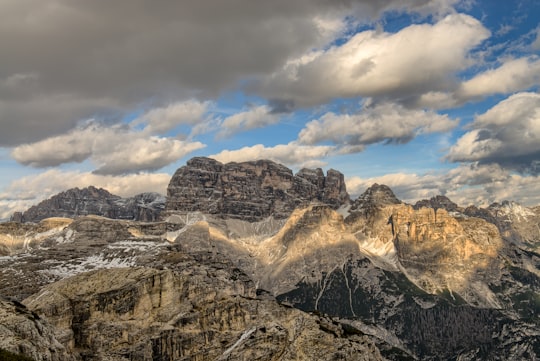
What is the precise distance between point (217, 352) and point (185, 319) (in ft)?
42.1

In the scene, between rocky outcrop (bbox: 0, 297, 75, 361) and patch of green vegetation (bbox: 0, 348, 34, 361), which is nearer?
patch of green vegetation (bbox: 0, 348, 34, 361)

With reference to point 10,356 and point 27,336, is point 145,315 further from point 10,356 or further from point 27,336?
point 10,356

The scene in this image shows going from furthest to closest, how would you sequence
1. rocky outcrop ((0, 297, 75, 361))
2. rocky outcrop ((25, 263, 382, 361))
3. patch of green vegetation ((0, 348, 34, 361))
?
rocky outcrop ((25, 263, 382, 361)) → rocky outcrop ((0, 297, 75, 361)) → patch of green vegetation ((0, 348, 34, 361))

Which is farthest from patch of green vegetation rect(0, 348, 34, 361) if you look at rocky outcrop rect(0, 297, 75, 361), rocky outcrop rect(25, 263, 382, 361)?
rocky outcrop rect(25, 263, 382, 361)

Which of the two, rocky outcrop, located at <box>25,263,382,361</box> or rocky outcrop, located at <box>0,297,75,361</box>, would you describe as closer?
rocky outcrop, located at <box>0,297,75,361</box>

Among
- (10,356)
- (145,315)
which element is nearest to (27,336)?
(10,356)

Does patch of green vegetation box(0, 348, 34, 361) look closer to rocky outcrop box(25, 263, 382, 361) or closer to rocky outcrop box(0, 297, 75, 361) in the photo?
rocky outcrop box(0, 297, 75, 361)

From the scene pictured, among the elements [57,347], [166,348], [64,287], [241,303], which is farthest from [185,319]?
[57,347]

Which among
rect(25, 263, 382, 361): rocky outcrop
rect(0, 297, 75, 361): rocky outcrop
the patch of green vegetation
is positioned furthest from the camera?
rect(25, 263, 382, 361): rocky outcrop

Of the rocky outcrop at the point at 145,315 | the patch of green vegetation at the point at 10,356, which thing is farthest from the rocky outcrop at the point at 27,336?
the rocky outcrop at the point at 145,315

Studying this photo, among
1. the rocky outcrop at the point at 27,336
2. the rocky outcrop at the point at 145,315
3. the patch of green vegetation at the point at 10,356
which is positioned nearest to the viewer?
the patch of green vegetation at the point at 10,356

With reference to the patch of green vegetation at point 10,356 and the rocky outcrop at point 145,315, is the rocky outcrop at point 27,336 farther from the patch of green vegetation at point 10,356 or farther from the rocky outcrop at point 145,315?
the rocky outcrop at point 145,315

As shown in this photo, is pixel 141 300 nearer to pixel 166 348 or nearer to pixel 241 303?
pixel 166 348

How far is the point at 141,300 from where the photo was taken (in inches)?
4395
